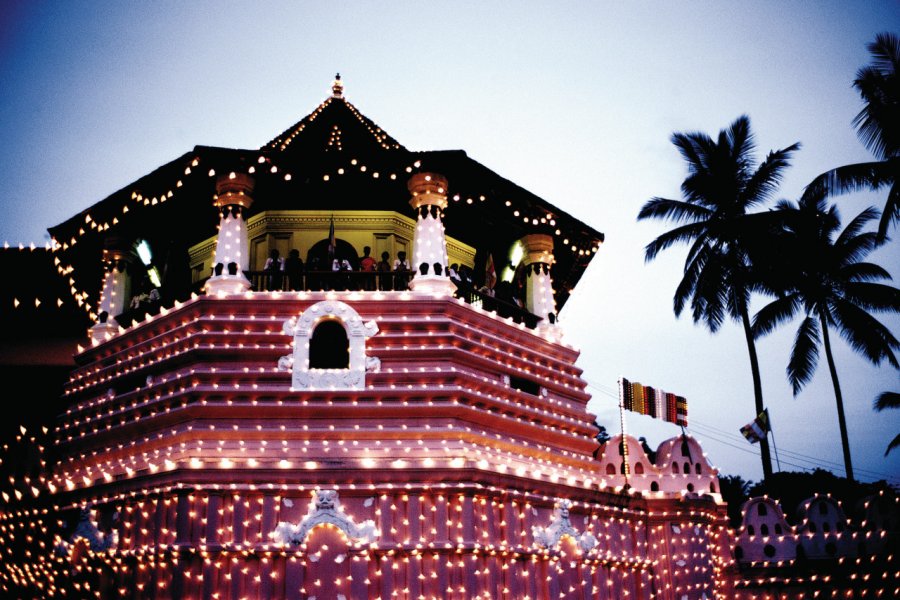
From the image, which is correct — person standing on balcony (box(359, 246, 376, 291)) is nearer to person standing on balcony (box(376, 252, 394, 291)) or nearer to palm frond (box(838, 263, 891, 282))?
person standing on balcony (box(376, 252, 394, 291))

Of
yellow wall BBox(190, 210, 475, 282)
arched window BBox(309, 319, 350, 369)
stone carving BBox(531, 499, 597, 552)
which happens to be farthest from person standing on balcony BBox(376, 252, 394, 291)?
→ stone carving BBox(531, 499, 597, 552)

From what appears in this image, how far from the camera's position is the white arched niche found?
12.8 meters

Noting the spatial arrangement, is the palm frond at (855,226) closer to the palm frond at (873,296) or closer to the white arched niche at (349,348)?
the palm frond at (873,296)

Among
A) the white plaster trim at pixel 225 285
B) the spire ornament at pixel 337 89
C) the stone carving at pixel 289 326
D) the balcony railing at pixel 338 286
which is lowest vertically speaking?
the stone carving at pixel 289 326

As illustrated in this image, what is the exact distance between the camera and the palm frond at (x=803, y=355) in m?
26.7

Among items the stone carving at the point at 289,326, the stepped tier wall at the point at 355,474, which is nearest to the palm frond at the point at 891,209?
the stepped tier wall at the point at 355,474

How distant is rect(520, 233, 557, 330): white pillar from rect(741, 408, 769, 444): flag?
485cm

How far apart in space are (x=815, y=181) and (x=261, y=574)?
642 inches

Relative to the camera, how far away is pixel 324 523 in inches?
447

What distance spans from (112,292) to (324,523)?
7667 mm

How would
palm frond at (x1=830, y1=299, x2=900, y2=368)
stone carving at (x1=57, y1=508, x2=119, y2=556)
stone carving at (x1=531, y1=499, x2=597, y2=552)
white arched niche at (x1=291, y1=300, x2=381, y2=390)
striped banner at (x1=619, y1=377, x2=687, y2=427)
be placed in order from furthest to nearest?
palm frond at (x1=830, y1=299, x2=900, y2=368)
striped banner at (x1=619, y1=377, x2=687, y2=427)
white arched niche at (x1=291, y1=300, x2=381, y2=390)
stone carving at (x1=531, y1=499, x2=597, y2=552)
stone carving at (x1=57, y1=508, x2=119, y2=556)

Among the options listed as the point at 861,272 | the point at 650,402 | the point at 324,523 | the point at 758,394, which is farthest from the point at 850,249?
the point at 324,523

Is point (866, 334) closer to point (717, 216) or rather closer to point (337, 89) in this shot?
point (717, 216)

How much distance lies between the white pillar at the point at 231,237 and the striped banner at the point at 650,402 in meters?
7.20
